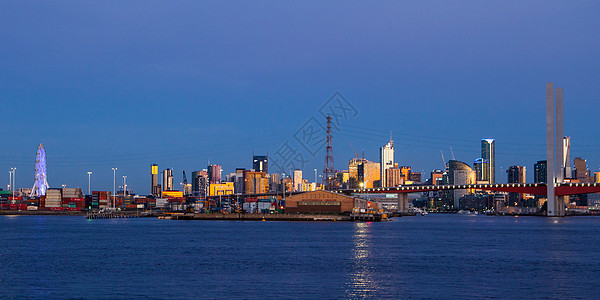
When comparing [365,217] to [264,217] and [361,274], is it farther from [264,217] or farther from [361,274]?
[361,274]

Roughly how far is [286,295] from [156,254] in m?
27.6

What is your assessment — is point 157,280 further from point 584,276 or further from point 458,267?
point 584,276

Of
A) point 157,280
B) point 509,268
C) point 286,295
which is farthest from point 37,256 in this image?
point 509,268

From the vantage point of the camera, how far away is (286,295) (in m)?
36.5

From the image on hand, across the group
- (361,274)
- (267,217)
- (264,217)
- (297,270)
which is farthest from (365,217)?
(361,274)

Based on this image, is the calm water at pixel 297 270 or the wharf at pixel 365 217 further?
the wharf at pixel 365 217

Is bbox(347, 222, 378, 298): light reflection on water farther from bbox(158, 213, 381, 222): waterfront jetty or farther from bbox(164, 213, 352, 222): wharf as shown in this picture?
bbox(164, 213, 352, 222): wharf

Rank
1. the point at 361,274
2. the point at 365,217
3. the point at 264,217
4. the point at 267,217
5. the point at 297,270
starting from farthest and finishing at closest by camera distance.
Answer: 1. the point at 267,217
2. the point at 264,217
3. the point at 365,217
4. the point at 297,270
5. the point at 361,274

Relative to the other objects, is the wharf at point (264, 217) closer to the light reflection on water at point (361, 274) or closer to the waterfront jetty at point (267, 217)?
the waterfront jetty at point (267, 217)

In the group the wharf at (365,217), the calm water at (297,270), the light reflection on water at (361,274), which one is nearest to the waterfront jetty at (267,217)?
the wharf at (365,217)

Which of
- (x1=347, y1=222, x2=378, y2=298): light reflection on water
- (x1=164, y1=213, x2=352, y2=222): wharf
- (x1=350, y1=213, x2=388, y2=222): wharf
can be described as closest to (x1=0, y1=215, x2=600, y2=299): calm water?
(x1=347, y1=222, x2=378, y2=298): light reflection on water

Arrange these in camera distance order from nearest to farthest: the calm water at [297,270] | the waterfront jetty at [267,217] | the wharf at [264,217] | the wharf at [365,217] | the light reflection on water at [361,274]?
the calm water at [297,270] → the light reflection on water at [361,274] → the wharf at [365,217] → the waterfront jetty at [267,217] → the wharf at [264,217]

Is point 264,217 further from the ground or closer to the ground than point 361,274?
closer to the ground

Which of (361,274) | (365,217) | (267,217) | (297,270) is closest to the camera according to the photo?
(361,274)
